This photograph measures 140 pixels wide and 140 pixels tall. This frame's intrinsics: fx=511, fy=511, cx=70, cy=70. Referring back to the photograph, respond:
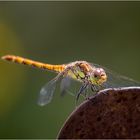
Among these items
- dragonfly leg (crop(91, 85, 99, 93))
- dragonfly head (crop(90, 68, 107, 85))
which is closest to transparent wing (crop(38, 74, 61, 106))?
dragonfly head (crop(90, 68, 107, 85))

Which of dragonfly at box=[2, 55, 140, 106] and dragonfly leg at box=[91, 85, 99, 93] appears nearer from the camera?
dragonfly leg at box=[91, 85, 99, 93]

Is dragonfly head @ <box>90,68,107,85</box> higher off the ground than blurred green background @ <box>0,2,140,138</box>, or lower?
lower

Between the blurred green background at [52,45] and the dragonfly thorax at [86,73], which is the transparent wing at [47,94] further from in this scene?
the blurred green background at [52,45]

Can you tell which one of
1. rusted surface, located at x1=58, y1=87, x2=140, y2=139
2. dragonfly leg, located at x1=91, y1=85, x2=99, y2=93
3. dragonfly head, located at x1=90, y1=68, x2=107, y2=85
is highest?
dragonfly head, located at x1=90, y1=68, x2=107, y2=85

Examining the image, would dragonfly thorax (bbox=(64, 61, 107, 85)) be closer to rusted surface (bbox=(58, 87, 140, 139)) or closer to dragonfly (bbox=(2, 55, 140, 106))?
dragonfly (bbox=(2, 55, 140, 106))

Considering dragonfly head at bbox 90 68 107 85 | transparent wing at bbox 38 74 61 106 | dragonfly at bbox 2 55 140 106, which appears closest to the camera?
dragonfly at bbox 2 55 140 106

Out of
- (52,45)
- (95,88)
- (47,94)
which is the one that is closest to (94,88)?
(95,88)

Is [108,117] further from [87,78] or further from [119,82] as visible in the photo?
[87,78]

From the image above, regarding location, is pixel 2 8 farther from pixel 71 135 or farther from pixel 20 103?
pixel 71 135
